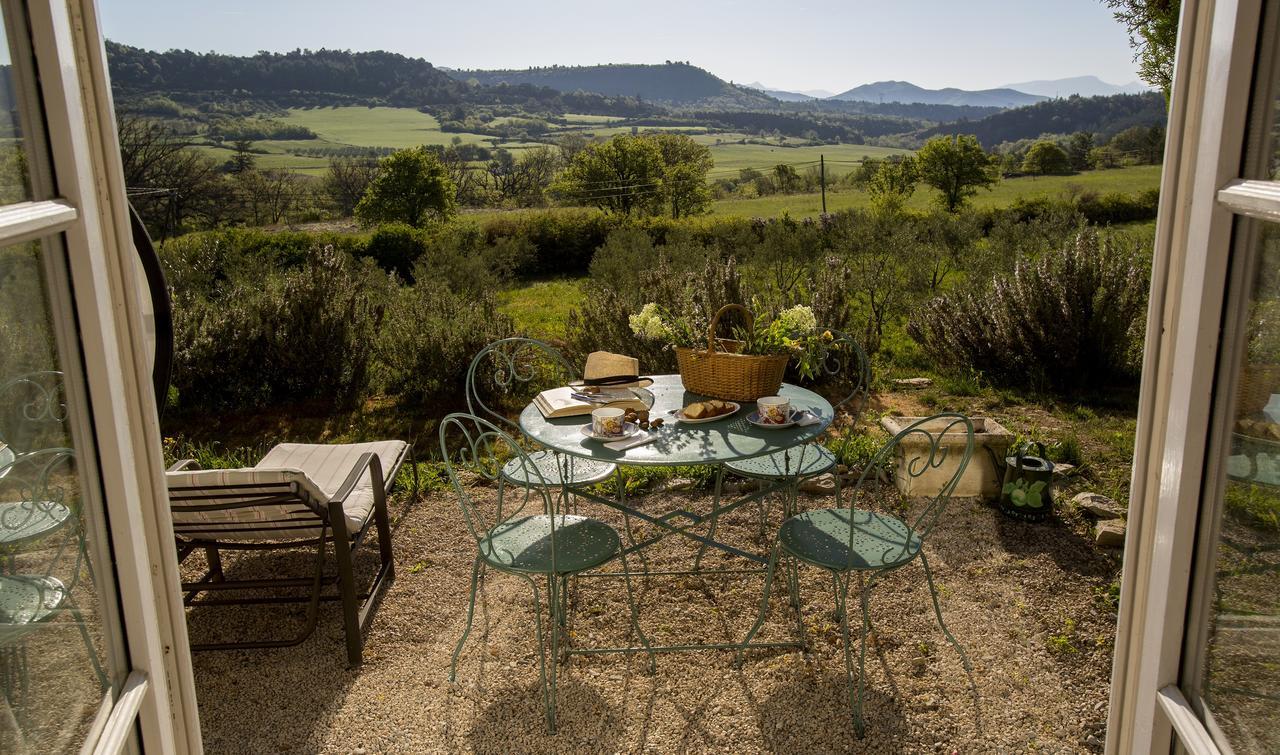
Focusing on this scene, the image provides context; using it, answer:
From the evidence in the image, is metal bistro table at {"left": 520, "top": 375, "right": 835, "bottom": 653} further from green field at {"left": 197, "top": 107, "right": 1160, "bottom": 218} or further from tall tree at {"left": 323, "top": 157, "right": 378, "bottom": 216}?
tall tree at {"left": 323, "top": 157, "right": 378, "bottom": 216}

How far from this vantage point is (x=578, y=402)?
9.77ft

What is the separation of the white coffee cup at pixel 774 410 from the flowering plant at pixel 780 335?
0.44 feet

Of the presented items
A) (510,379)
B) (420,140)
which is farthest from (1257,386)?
(420,140)

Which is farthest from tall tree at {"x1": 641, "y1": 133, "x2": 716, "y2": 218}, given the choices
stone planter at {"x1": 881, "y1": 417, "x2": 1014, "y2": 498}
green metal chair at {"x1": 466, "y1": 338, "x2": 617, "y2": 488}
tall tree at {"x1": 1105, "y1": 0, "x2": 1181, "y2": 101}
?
tall tree at {"x1": 1105, "y1": 0, "x2": 1181, "y2": 101}

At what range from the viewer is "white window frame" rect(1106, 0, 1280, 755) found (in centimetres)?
94

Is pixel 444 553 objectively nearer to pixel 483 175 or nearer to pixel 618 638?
pixel 618 638

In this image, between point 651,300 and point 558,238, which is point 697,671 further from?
point 558,238

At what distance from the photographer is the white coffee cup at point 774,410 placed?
2.75 metres

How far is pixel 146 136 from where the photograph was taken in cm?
1630

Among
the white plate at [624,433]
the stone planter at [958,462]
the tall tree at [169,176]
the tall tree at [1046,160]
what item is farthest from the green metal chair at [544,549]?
the tall tree at [1046,160]

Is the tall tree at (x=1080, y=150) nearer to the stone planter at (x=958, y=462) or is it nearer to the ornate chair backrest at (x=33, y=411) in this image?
the stone planter at (x=958, y=462)

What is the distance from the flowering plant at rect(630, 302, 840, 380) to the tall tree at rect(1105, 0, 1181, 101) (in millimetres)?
1783

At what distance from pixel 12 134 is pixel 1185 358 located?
1364 mm

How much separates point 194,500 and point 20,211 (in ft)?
7.03
